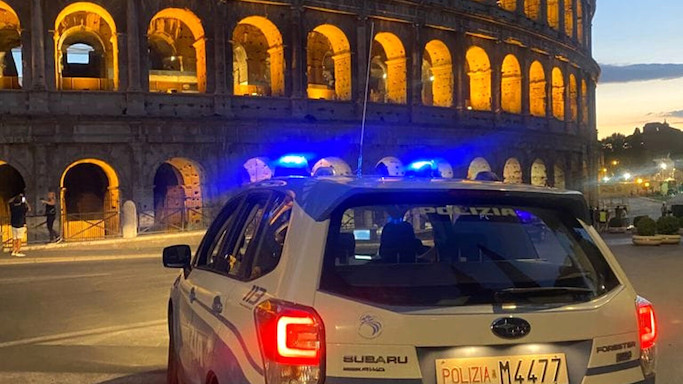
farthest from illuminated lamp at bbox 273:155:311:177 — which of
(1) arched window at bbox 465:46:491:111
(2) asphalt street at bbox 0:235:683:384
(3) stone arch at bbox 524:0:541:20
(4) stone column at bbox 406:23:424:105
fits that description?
(3) stone arch at bbox 524:0:541:20

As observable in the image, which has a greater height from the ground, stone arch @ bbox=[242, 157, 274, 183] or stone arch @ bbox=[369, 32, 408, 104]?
stone arch @ bbox=[369, 32, 408, 104]

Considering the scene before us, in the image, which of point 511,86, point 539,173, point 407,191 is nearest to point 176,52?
point 511,86

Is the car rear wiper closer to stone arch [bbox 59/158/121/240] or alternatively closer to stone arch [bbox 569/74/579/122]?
stone arch [bbox 59/158/121/240]

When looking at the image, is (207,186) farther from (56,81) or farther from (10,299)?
(10,299)

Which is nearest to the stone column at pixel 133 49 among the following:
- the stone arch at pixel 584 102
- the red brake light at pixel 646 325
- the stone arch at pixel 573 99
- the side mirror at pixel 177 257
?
the side mirror at pixel 177 257

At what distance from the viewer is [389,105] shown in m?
34.4

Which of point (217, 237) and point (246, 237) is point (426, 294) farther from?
point (217, 237)

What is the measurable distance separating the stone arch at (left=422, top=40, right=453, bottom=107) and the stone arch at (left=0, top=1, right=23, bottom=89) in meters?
19.1

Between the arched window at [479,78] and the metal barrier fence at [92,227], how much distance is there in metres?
20.2

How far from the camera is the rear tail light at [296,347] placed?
3.04 meters

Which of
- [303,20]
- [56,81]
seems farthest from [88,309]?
[303,20]

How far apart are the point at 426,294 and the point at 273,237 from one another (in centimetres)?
97

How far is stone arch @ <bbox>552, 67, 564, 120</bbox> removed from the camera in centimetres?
4656

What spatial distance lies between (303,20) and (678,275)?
70.7ft
